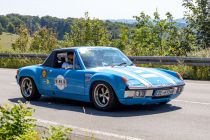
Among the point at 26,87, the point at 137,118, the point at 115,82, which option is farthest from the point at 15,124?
the point at 26,87

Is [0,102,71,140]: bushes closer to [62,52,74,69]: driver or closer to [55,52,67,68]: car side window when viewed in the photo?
[62,52,74,69]: driver

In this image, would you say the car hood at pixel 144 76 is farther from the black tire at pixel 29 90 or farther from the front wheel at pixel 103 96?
the black tire at pixel 29 90

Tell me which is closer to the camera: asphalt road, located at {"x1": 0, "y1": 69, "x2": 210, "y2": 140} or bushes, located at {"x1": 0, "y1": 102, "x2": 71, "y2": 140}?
bushes, located at {"x1": 0, "y1": 102, "x2": 71, "y2": 140}

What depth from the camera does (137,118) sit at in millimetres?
8328

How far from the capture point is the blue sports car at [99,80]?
28.7ft

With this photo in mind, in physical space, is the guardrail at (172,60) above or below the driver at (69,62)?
below

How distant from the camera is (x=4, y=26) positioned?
147 metres

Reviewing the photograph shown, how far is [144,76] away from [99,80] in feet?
3.03

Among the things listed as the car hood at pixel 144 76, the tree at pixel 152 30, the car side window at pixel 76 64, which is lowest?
the car hood at pixel 144 76

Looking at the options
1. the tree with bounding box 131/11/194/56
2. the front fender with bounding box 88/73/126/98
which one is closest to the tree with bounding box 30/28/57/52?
the tree with bounding box 131/11/194/56

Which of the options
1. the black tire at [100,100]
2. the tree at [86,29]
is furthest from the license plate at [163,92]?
the tree at [86,29]

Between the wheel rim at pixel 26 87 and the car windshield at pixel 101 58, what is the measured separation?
6.10ft

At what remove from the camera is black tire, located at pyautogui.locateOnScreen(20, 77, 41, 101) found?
11.0 meters

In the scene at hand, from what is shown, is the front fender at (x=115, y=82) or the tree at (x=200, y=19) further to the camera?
the tree at (x=200, y=19)
